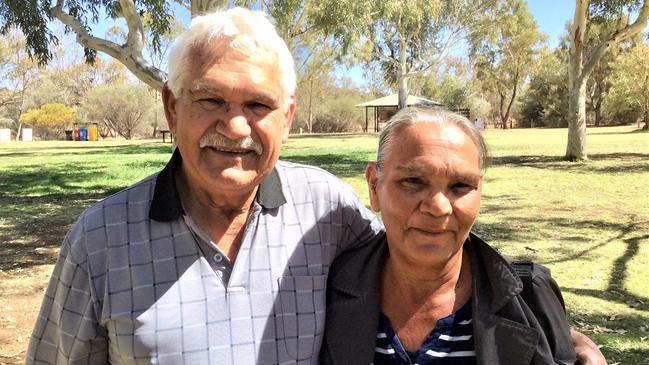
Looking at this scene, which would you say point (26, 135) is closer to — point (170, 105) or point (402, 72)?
point (402, 72)

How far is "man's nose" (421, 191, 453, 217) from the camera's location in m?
1.67

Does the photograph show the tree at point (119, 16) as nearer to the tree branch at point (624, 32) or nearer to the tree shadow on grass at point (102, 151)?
the tree branch at point (624, 32)

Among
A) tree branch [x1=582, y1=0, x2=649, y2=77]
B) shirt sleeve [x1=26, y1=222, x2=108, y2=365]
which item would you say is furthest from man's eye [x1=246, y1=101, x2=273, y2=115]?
tree branch [x1=582, y1=0, x2=649, y2=77]

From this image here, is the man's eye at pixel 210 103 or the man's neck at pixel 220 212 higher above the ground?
the man's eye at pixel 210 103

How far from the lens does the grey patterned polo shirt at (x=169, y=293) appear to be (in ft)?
5.38

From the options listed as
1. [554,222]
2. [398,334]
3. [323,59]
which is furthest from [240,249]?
[323,59]

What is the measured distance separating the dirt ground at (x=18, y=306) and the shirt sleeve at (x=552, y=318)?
3.65 m

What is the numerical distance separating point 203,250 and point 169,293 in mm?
159

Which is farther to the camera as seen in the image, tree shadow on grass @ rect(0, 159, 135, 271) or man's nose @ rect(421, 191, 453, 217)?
tree shadow on grass @ rect(0, 159, 135, 271)

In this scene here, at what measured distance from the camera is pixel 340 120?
6619 centimetres

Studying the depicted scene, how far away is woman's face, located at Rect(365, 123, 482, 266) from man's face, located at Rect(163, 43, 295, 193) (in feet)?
1.35

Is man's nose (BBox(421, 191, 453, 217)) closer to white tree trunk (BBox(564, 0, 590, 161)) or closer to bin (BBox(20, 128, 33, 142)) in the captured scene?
white tree trunk (BBox(564, 0, 590, 161))

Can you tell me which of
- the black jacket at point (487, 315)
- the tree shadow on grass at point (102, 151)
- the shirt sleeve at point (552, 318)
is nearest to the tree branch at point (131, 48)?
the black jacket at point (487, 315)

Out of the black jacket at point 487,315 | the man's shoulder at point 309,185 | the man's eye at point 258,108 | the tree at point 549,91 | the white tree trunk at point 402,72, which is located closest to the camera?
the black jacket at point 487,315
